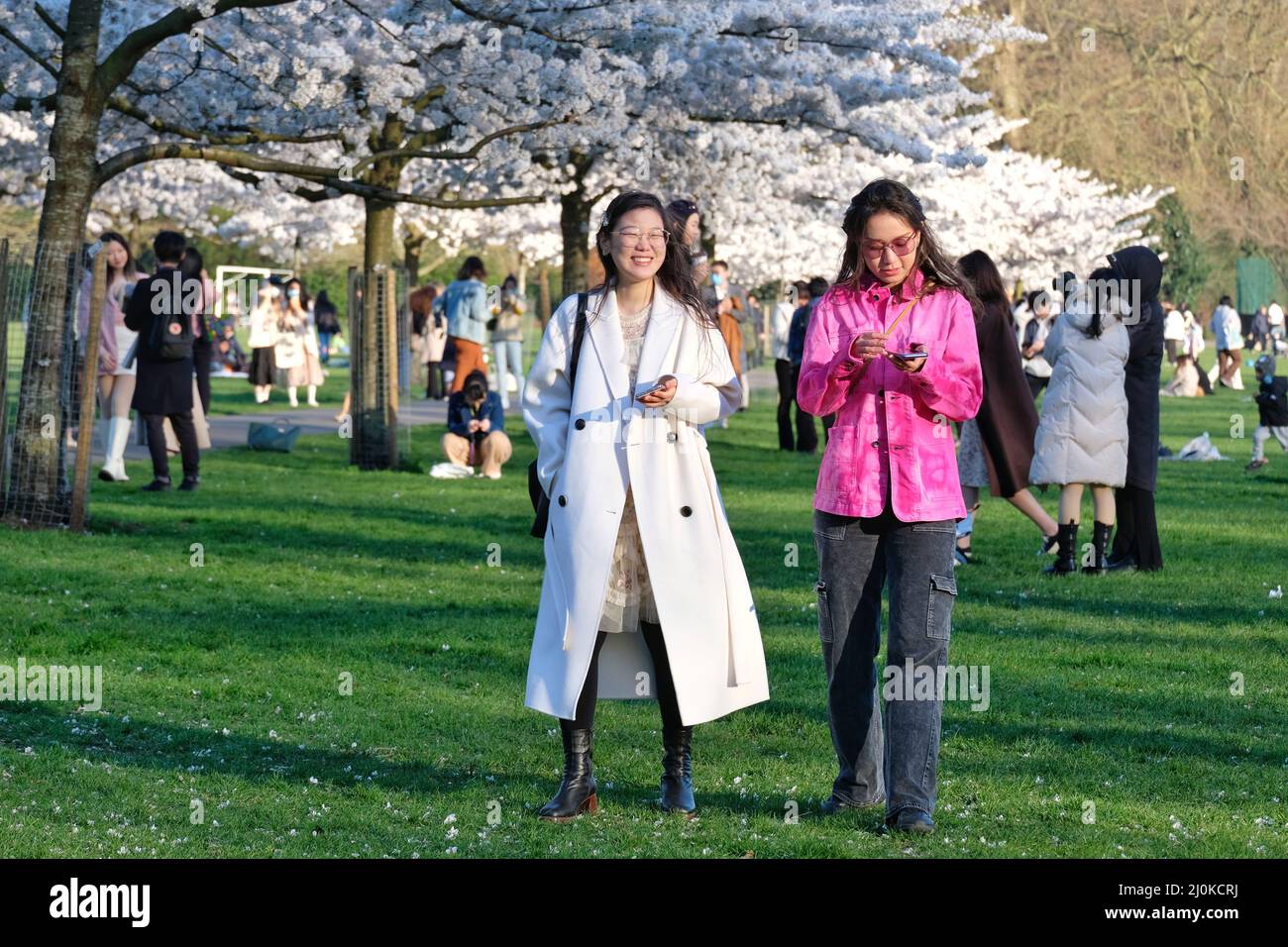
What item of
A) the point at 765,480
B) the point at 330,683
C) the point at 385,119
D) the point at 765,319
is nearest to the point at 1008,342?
the point at 330,683

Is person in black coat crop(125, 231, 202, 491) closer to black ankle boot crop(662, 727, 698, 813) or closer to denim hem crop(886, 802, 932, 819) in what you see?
black ankle boot crop(662, 727, 698, 813)

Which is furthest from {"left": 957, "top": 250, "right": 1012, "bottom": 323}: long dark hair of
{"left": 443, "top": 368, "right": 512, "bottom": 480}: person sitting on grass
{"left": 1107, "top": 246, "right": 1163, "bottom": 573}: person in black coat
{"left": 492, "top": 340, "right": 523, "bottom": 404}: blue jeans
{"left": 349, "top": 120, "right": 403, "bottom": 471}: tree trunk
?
{"left": 492, "top": 340, "right": 523, "bottom": 404}: blue jeans

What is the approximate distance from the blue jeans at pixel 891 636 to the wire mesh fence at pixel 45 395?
8.08 meters

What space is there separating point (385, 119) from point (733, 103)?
3.38 metres

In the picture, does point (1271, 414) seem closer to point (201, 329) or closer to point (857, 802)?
point (201, 329)

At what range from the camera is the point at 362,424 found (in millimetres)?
18641

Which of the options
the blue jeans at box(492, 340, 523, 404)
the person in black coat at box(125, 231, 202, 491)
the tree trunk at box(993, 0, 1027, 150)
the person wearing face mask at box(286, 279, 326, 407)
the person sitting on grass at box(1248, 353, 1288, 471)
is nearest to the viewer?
the person in black coat at box(125, 231, 202, 491)

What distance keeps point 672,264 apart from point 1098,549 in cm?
668

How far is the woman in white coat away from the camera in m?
5.90

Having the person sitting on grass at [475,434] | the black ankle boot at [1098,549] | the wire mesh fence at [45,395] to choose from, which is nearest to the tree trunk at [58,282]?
the wire mesh fence at [45,395]

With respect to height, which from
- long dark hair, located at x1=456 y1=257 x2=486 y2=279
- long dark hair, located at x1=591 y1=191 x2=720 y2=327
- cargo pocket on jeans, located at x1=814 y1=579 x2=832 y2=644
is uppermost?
long dark hair, located at x1=456 y1=257 x2=486 y2=279

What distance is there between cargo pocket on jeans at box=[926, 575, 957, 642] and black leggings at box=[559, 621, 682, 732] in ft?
2.62

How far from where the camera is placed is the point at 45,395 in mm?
13016

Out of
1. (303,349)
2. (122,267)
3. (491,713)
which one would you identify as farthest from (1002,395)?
(303,349)
